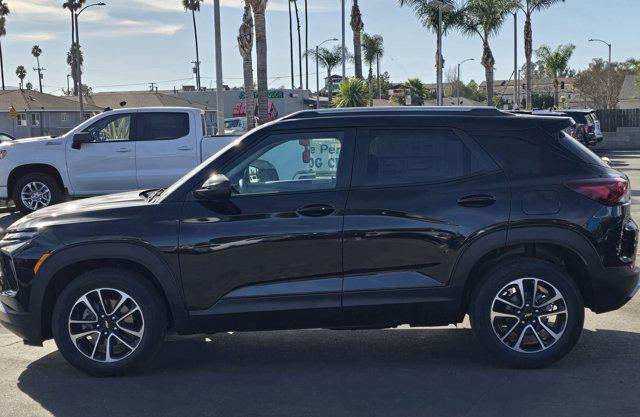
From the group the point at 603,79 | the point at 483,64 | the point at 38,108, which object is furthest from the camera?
the point at 603,79

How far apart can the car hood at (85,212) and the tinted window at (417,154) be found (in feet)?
5.51

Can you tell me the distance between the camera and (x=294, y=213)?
5.36 m

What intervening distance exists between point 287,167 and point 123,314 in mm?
1552

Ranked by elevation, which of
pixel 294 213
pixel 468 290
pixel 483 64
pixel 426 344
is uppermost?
A: pixel 483 64

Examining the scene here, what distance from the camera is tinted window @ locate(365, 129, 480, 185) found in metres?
5.52

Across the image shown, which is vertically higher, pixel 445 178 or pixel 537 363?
pixel 445 178

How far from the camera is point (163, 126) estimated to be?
561 inches

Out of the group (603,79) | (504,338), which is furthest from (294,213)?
(603,79)

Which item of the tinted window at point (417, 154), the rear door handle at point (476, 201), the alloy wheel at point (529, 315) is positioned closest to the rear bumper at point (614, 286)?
the alloy wheel at point (529, 315)

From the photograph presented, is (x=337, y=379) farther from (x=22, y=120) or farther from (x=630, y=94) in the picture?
(x=630, y=94)

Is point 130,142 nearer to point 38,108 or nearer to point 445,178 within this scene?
point 445,178

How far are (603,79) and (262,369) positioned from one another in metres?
76.4

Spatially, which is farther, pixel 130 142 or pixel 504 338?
pixel 130 142

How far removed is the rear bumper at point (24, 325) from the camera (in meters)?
5.46
